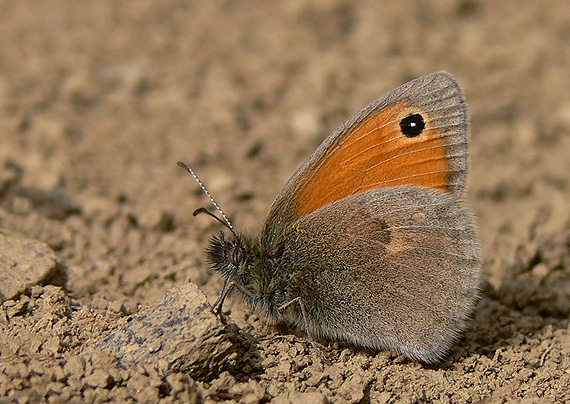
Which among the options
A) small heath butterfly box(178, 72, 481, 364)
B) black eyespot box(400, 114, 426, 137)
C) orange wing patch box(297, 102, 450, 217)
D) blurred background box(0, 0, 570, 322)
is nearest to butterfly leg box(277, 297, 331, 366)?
small heath butterfly box(178, 72, 481, 364)

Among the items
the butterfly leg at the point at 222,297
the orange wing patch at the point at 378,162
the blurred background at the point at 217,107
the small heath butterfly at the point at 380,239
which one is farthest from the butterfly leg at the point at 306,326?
the blurred background at the point at 217,107

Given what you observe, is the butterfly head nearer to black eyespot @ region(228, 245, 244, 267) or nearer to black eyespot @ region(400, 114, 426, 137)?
black eyespot @ region(228, 245, 244, 267)

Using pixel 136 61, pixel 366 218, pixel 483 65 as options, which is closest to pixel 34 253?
pixel 366 218

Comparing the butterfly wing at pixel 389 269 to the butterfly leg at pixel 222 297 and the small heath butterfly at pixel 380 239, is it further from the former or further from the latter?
the butterfly leg at pixel 222 297

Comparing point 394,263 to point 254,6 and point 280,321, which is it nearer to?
point 280,321

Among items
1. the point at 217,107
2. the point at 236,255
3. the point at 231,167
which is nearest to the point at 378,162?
the point at 236,255

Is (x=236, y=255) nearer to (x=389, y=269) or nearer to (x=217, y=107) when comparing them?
(x=389, y=269)

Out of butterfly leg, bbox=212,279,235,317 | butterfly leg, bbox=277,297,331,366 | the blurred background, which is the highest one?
the blurred background

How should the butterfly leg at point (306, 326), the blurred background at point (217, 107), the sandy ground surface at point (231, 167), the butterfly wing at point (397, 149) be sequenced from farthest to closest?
the blurred background at point (217, 107)
the butterfly wing at point (397, 149)
the butterfly leg at point (306, 326)
the sandy ground surface at point (231, 167)
